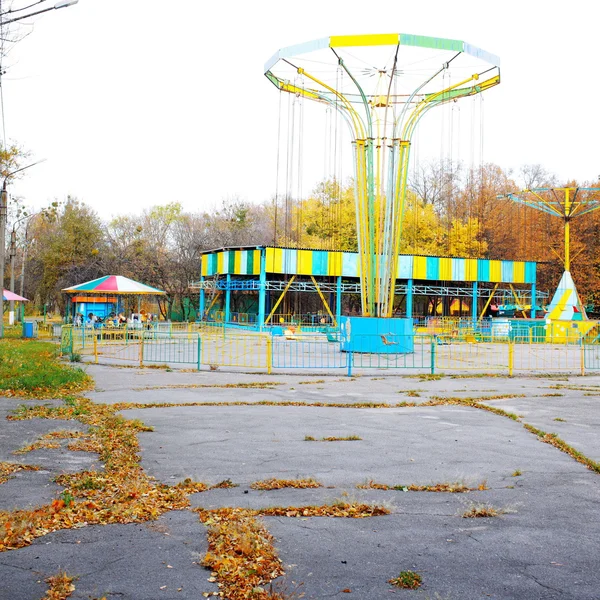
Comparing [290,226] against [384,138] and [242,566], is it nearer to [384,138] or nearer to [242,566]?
[384,138]

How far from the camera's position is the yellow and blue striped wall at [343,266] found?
43.2m

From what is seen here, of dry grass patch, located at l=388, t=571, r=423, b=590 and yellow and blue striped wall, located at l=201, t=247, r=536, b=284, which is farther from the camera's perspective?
yellow and blue striped wall, located at l=201, t=247, r=536, b=284

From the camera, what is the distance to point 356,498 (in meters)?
6.26

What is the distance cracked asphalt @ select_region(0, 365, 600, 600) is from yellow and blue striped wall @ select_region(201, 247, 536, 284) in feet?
100

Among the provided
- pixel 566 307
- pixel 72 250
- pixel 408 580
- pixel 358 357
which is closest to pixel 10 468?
pixel 408 580

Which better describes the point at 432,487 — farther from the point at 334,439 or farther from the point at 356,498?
the point at 334,439

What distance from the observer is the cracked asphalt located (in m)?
4.41

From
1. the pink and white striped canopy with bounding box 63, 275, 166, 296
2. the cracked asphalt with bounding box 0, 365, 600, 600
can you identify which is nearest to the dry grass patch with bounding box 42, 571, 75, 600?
the cracked asphalt with bounding box 0, 365, 600, 600

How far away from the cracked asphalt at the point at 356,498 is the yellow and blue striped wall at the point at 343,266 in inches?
1200

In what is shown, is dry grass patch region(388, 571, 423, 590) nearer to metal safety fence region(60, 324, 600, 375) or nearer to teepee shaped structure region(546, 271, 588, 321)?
metal safety fence region(60, 324, 600, 375)

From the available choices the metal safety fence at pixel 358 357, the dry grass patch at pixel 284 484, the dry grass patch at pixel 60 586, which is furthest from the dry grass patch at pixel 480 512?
the metal safety fence at pixel 358 357

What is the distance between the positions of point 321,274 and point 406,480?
37.3m

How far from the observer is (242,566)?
14.9 ft

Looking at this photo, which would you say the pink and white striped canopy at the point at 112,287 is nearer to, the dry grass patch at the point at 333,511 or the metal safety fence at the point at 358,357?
the metal safety fence at the point at 358,357
